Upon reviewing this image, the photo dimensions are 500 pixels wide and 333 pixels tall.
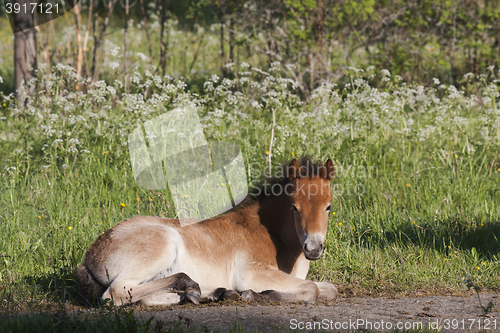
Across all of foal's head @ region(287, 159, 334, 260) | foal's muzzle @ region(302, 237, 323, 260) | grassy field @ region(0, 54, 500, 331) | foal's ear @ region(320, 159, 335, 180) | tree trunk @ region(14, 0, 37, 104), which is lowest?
grassy field @ region(0, 54, 500, 331)

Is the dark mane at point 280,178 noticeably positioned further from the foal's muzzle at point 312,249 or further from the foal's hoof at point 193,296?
the foal's hoof at point 193,296

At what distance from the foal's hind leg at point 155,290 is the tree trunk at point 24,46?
5972mm

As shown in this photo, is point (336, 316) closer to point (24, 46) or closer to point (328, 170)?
point (328, 170)

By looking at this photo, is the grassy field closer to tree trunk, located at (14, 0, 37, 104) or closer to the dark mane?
the dark mane

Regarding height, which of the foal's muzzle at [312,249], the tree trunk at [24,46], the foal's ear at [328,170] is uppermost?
the tree trunk at [24,46]

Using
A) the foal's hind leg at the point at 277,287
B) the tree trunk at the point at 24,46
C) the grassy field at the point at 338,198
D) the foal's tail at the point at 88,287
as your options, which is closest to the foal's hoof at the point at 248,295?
the foal's hind leg at the point at 277,287

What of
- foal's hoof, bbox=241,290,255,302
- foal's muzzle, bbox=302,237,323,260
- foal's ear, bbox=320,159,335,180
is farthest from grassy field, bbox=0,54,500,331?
foal's ear, bbox=320,159,335,180

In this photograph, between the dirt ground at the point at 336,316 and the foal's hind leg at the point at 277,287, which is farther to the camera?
the foal's hind leg at the point at 277,287

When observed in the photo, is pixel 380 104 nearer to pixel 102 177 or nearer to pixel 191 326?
pixel 102 177

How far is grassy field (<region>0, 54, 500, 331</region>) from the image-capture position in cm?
510

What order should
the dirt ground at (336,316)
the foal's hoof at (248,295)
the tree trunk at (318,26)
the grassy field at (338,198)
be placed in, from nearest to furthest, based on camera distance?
the dirt ground at (336,316) → the foal's hoof at (248,295) → the grassy field at (338,198) → the tree trunk at (318,26)

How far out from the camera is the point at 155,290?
4.17 m

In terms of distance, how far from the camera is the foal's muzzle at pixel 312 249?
13.5 feet

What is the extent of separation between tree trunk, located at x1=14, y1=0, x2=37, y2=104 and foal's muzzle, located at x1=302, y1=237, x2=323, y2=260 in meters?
6.69
